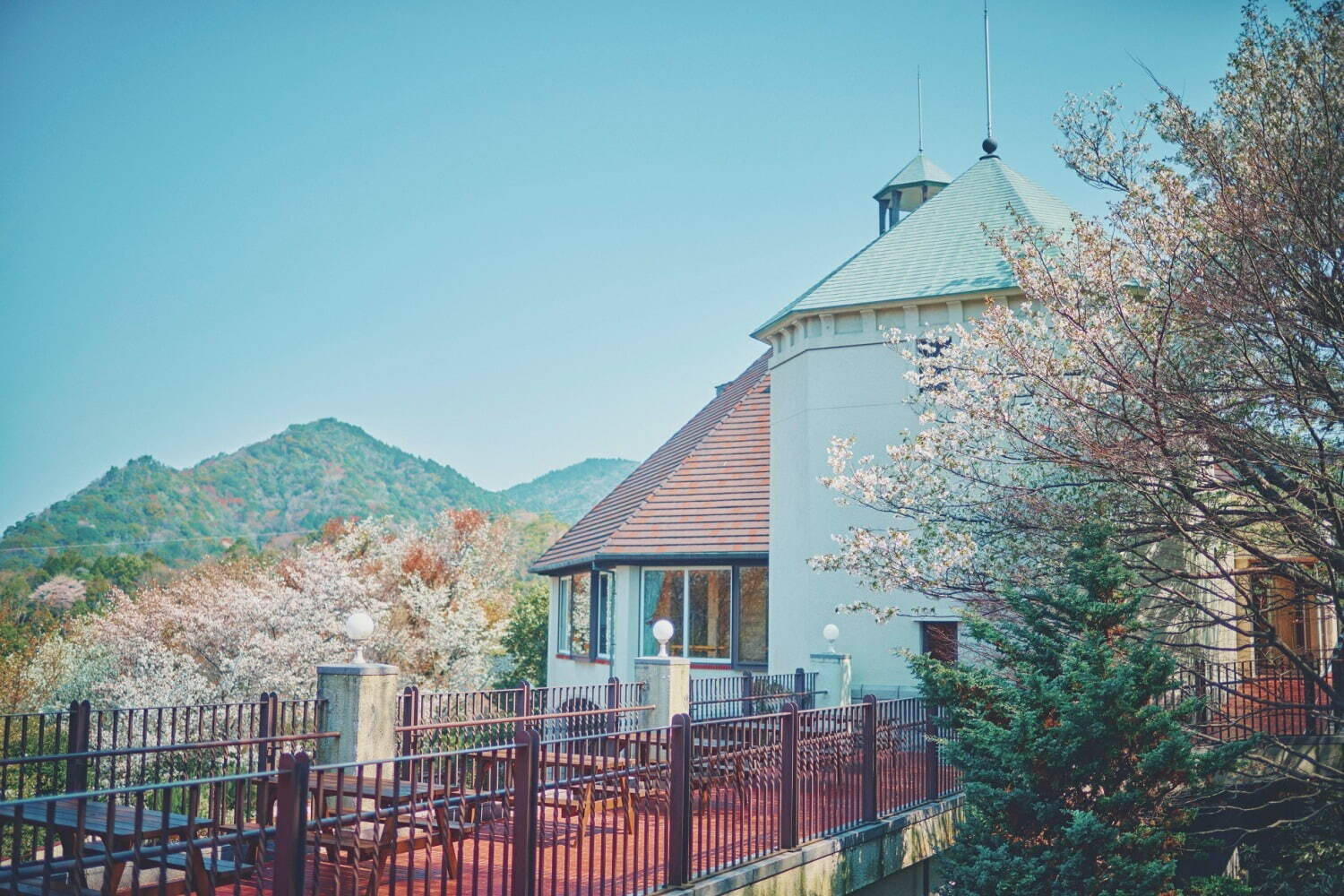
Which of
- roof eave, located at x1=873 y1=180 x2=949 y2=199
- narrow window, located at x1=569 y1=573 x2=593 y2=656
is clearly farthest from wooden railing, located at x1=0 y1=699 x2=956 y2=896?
roof eave, located at x1=873 y1=180 x2=949 y2=199

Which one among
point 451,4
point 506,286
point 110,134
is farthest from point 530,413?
point 451,4

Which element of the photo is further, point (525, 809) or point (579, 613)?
point (579, 613)

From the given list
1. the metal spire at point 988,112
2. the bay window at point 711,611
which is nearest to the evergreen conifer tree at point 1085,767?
the bay window at point 711,611

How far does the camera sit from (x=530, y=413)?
316ft

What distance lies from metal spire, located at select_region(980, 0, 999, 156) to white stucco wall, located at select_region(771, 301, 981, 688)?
528 centimetres

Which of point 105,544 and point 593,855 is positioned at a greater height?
point 105,544

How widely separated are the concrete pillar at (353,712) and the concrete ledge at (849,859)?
328 cm

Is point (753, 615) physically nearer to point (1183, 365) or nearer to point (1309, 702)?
point (1309, 702)

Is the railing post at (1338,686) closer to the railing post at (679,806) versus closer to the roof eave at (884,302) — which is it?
the roof eave at (884,302)

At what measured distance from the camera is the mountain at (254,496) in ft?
220

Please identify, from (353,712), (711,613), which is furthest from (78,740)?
(711,613)

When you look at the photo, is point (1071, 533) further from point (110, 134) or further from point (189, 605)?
point (110, 134)

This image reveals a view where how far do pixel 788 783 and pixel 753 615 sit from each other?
11765 millimetres

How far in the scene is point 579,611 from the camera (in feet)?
83.7
